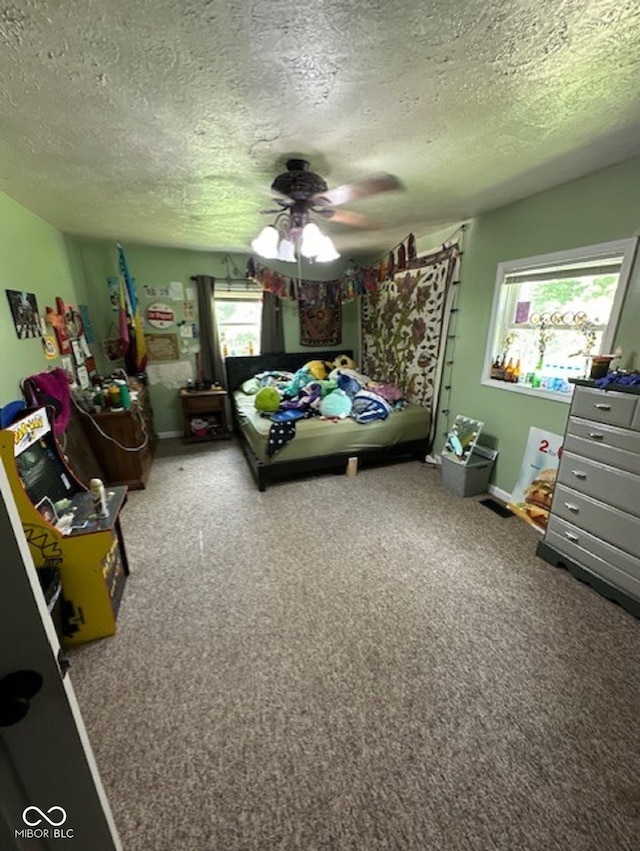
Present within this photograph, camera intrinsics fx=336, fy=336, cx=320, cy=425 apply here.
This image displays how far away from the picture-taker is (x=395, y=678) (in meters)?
1.48

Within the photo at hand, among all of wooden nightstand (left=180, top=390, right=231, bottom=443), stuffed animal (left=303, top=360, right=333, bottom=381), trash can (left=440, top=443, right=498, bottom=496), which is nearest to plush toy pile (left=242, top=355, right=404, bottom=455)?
stuffed animal (left=303, top=360, right=333, bottom=381)

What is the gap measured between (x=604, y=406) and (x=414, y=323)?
7.40 ft

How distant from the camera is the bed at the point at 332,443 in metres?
3.07

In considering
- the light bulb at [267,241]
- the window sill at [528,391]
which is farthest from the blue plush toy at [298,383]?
the window sill at [528,391]

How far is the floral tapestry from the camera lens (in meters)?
3.34

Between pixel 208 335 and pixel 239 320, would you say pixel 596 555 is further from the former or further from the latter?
pixel 239 320

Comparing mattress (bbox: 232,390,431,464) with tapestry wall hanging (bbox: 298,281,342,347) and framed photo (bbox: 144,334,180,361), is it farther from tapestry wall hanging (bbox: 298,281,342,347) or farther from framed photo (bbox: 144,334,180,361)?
tapestry wall hanging (bbox: 298,281,342,347)

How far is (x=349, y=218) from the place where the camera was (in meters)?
2.63

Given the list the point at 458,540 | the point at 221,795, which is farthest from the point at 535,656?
the point at 221,795

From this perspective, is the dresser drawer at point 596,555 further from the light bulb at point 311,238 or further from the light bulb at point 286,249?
the light bulb at point 286,249

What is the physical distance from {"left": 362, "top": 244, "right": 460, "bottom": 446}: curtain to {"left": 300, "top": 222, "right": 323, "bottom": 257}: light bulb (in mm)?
1712

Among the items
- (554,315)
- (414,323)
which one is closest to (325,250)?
(554,315)

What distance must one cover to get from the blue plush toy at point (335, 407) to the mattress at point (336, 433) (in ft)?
0.29

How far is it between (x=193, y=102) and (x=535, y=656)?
2.82 metres
